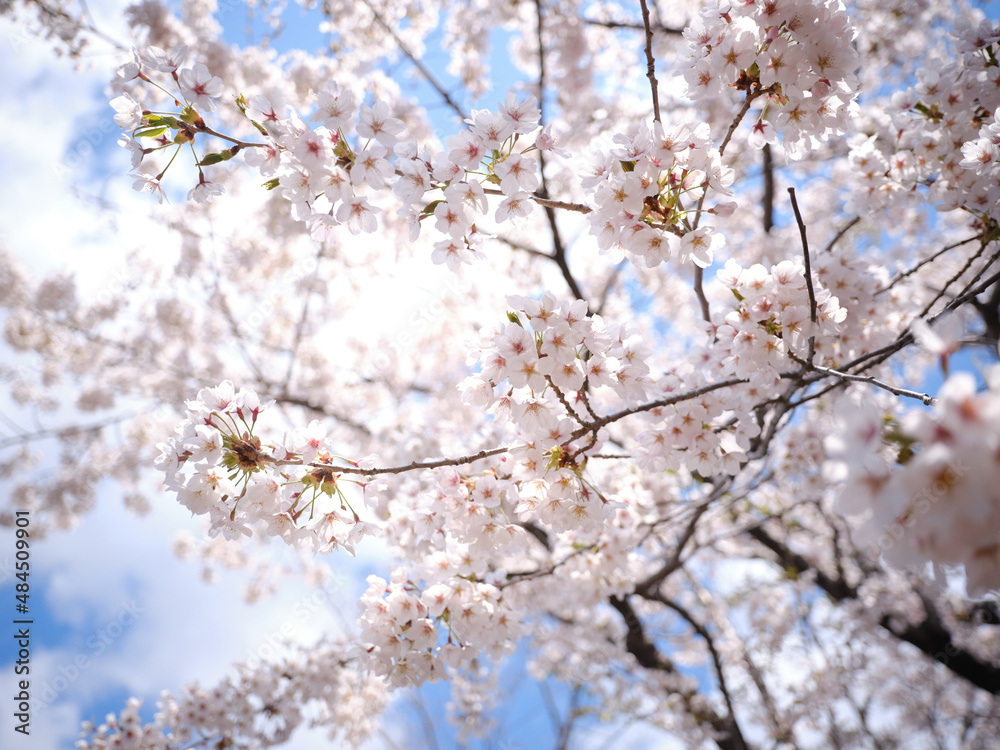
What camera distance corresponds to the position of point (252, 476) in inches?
70.8

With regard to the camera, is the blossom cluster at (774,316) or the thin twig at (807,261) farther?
the blossom cluster at (774,316)

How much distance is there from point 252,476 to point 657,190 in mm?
1802

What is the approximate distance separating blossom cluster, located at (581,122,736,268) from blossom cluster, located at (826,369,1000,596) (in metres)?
0.96

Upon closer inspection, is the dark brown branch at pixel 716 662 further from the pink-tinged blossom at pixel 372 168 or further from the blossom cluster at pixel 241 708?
the pink-tinged blossom at pixel 372 168

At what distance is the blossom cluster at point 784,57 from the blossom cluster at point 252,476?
6.91 feet

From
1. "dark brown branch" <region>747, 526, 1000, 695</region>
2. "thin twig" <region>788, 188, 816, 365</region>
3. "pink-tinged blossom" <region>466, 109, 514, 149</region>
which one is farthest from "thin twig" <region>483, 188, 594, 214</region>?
"dark brown branch" <region>747, 526, 1000, 695</region>

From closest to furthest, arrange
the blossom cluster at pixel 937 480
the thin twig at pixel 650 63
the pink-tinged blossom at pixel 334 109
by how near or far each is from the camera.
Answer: the blossom cluster at pixel 937 480
the pink-tinged blossom at pixel 334 109
the thin twig at pixel 650 63

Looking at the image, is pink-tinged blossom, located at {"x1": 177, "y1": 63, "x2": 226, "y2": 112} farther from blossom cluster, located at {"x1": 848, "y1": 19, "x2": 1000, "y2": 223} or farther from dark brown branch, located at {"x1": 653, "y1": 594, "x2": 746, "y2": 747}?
dark brown branch, located at {"x1": 653, "y1": 594, "x2": 746, "y2": 747}

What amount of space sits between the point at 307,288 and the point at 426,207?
6398 millimetres

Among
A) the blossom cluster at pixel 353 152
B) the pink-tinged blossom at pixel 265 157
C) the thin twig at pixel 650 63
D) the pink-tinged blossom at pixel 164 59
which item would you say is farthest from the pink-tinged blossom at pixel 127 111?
the thin twig at pixel 650 63

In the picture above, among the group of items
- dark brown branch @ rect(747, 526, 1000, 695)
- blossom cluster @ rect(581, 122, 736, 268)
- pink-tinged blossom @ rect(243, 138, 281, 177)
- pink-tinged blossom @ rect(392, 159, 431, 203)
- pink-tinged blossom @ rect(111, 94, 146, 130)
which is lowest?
dark brown branch @ rect(747, 526, 1000, 695)

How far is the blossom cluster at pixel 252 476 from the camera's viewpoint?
5.73 ft

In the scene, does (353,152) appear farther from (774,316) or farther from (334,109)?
(774,316)

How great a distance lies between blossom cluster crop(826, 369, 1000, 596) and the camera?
2.60ft
